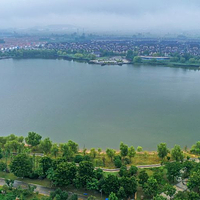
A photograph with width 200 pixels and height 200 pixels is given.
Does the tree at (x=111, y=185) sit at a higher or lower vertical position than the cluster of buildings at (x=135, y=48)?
lower

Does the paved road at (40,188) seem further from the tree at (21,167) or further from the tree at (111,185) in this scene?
the tree at (111,185)

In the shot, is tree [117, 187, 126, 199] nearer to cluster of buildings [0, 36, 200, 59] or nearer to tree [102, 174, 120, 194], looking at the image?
tree [102, 174, 120, 194]

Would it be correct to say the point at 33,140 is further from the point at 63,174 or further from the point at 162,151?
the point at 162,151

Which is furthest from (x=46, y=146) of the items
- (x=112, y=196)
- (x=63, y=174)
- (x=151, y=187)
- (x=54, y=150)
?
(x=151, y=187)

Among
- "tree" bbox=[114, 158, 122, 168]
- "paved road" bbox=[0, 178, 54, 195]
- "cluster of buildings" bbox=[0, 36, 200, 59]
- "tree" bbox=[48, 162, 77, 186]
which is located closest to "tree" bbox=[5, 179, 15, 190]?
"paved road" bbox=[0, 178, 54, 195]

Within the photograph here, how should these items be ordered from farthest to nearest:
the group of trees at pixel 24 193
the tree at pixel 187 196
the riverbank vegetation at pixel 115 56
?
the riverbank vegetation at pixel 115 56
the group of trees at pixel 24 193
the tree at pixel 187 196

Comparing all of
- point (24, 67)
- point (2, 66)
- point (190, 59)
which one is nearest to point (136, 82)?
point (190, 59)

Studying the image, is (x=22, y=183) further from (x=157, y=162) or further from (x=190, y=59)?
(x=190, y=59)

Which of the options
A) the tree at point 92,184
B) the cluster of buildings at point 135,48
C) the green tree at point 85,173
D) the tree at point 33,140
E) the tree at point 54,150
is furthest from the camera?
the cluster of buildings at point 135,48

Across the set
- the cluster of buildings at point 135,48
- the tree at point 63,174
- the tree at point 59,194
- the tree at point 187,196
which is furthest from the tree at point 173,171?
the cluster of buildings at point 135,48
